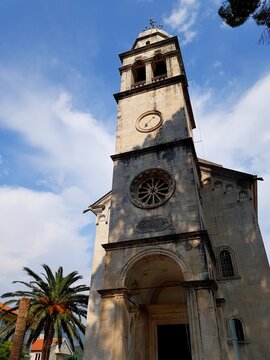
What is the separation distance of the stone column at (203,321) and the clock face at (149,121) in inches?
326

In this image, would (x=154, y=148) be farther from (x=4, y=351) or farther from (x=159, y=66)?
(x=4, y=351)

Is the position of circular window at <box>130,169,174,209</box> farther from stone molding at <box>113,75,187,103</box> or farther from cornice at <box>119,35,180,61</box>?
cornice at <box>119,35,180,61</box>

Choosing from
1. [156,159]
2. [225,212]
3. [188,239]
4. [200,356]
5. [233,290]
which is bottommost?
[200,356]

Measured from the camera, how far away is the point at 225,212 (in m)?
14.7

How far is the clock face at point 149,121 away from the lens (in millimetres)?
15617

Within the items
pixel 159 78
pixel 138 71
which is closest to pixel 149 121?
pixel 159 78

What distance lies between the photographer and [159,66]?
1950 centimetres

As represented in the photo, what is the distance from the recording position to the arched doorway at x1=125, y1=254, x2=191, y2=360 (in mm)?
12523

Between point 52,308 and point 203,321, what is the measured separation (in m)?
13.1

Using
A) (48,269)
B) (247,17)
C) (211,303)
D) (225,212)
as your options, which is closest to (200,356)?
(211,303)

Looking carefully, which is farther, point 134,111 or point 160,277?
point 134,111

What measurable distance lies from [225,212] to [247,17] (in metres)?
8.47

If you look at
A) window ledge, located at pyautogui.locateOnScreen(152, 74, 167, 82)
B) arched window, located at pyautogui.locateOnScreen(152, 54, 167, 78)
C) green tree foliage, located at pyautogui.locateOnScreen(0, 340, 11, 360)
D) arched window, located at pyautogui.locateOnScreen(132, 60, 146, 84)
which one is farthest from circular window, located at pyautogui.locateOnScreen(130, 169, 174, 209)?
green tree foliage, located at pyautogui.locateOnScreen(0, 340, 11, 360)

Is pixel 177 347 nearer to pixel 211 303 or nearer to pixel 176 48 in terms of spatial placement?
pixel 211 303
